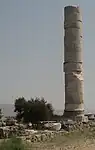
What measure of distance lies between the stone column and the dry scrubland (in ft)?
17.5

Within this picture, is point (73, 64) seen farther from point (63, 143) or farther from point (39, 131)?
point (63, 143)

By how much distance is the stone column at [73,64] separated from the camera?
101 ft

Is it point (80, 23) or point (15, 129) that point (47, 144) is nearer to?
point (15, 129)

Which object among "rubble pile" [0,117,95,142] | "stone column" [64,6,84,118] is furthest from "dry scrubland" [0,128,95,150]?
"stone column" [64,6,84,118]

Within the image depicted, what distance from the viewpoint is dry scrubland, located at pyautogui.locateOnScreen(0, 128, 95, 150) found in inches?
609

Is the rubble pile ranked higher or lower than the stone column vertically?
lower

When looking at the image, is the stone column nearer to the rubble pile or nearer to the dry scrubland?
the rubble pile

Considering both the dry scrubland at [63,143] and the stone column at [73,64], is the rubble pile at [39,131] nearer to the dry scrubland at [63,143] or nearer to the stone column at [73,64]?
the dry scrubland at [63,143]

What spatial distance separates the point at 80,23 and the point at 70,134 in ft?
39.5

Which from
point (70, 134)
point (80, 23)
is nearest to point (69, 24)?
point (80, 23)

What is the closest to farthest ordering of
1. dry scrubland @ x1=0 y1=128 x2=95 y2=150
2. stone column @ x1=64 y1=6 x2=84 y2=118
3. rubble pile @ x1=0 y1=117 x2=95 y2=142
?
1. dry scrubland @ x1=0 y1=128 x2=95 y2=150
2. rubble pile @ x1=0 y1=117 x2=95 y2=142
3. stone column @ x1=64 y1=6 x2=84 y2=118

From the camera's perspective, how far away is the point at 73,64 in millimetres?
31250

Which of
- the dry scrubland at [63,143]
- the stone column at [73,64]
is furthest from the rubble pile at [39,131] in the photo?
the stone column at [73,64]

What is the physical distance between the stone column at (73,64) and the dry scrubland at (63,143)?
534 centimetres
